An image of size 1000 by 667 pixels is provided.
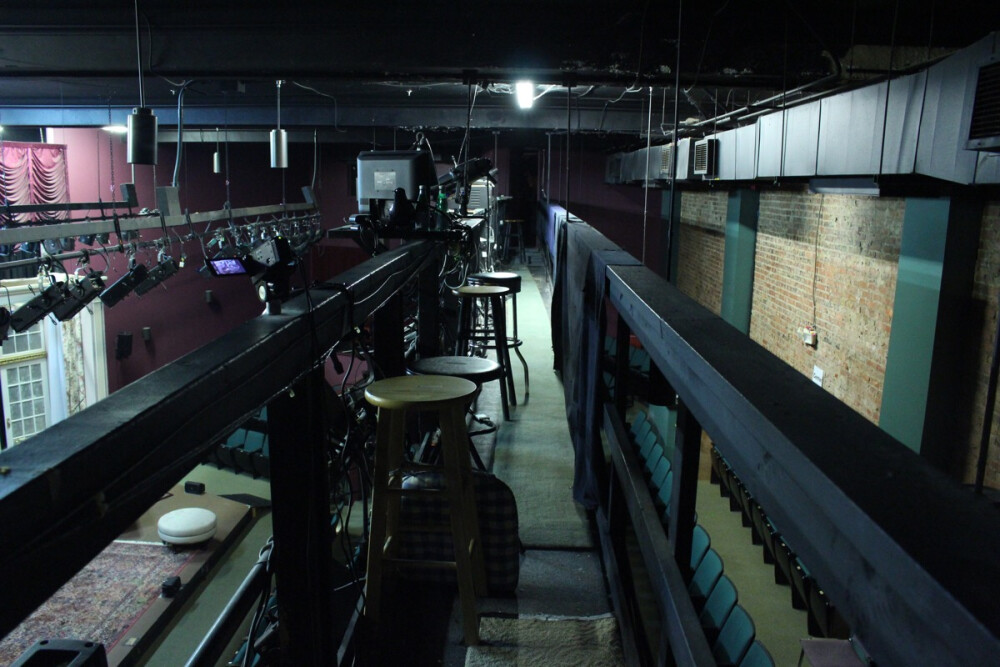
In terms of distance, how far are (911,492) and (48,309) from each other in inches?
261

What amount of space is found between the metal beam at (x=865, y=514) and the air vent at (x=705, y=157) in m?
5.02

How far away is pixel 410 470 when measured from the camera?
244 cm

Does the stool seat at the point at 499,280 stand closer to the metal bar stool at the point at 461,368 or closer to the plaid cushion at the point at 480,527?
the metal bar stool at the point at 461,368

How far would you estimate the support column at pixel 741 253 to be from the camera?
788 cm

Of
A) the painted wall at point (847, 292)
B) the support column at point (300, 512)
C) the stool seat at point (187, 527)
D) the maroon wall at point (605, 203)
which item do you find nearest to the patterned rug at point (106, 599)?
the stool seat at point (187, 527)

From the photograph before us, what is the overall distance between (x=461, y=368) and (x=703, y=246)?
8057 millimetres

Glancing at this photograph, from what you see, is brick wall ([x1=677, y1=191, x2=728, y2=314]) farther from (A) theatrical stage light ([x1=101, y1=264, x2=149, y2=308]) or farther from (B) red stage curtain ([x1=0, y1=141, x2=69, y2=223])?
(B) red stage curtain ([x1=0, y1=141, x2=69, y2=223])

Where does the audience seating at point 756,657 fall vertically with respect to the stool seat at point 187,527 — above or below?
above

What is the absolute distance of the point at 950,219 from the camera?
4.20 m

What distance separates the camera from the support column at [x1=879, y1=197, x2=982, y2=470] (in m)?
4.21

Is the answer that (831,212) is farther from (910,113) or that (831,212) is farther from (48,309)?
(48,309)

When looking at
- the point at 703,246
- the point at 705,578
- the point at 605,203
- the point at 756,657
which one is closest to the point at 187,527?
the point at 705,578

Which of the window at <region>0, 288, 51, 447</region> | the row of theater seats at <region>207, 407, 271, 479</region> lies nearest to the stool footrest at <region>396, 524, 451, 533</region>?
the row of theater seats at <region>207, 407, 271, 479</region>

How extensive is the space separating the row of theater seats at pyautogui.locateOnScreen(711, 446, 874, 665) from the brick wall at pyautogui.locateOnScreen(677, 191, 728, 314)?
10.9ft
